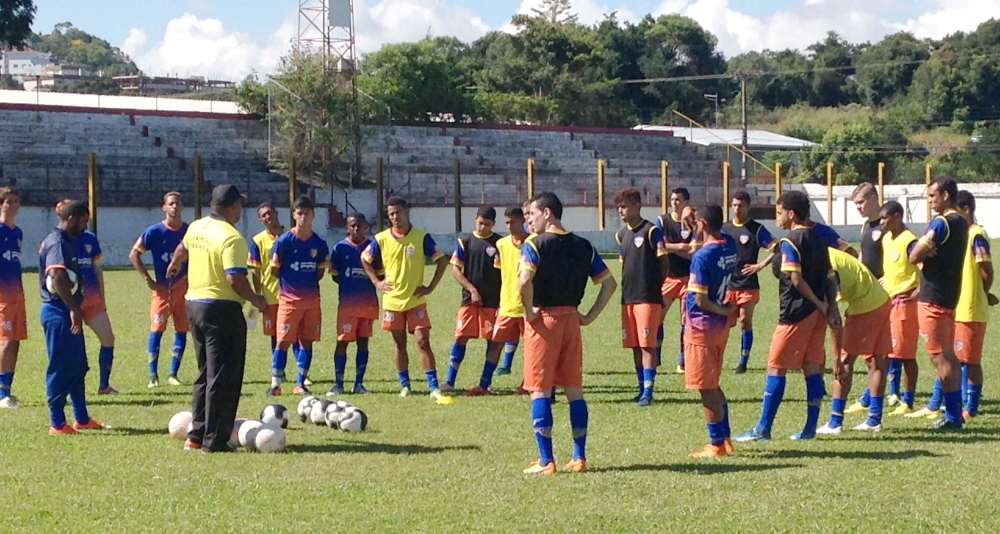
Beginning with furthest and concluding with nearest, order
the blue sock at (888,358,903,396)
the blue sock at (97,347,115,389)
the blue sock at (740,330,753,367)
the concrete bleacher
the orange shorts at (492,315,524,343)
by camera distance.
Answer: the concrete bleacher → the blue sock at (740,330,753,367) → the blue sock at (97,347,115,389) → the orange shorts at (492,315,524,343) → the blue sock at (888,358,903,396)

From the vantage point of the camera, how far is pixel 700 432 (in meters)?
10.6

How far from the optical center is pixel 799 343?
31.9ft

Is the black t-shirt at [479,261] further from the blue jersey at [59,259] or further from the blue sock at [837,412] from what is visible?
the blue sock at [837,412]

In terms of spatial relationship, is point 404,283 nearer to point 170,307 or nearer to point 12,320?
point 170,307

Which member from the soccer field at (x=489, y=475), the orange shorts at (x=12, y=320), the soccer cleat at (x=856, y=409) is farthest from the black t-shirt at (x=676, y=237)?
the orange shorts at (x=12, y=320)

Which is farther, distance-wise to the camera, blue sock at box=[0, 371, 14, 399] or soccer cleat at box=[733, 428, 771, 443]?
blue sock at box=[0, 371, 14, 399]

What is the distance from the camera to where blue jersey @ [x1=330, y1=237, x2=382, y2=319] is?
525 inches

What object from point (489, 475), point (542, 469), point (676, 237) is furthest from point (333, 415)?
Result: point (676, 237)

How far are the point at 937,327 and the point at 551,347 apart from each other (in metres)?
3.73

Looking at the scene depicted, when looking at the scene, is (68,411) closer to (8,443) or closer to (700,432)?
(8,443)

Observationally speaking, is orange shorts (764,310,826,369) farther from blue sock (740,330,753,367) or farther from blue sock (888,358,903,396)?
blue sock (740,330,753,367)

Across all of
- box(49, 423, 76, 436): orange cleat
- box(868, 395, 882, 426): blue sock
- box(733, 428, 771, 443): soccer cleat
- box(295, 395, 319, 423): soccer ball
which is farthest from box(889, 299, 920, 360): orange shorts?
box(49, 423, 76, 436): orange cleat

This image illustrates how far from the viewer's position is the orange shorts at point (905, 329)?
10867mm

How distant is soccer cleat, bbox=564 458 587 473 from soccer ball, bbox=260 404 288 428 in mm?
2826
